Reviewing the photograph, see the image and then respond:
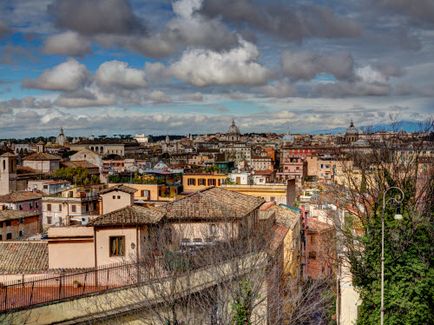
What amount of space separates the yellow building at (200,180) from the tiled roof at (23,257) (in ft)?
85.5

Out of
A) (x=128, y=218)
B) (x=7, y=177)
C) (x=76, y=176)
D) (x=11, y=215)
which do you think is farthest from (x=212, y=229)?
(x=7, y=177)

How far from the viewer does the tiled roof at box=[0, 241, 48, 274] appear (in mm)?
21500

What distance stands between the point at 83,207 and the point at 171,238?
30035 millimetres

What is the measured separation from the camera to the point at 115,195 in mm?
32719

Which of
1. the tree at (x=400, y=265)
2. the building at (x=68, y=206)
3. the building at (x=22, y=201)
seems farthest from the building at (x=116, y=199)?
the building at (x=22, y=201)

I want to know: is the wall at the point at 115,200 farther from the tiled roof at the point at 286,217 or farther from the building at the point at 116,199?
the tiled roof at the point at 286,217

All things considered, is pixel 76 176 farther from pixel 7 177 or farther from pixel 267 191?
pixel 267 191

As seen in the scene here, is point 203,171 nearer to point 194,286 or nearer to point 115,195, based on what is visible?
point 115,195

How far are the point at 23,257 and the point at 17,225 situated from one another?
20320 mm

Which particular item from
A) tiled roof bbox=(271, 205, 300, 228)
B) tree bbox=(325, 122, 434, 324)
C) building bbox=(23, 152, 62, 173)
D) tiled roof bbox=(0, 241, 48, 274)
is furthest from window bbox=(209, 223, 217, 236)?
building bbox=(23, 152, 62, 173)

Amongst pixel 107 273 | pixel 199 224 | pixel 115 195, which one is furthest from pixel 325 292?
pixel 115 195

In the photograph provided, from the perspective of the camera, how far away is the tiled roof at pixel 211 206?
21125 millimetres

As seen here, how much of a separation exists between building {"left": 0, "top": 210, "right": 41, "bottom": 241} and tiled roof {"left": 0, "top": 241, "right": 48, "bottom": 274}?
1687 centimetres

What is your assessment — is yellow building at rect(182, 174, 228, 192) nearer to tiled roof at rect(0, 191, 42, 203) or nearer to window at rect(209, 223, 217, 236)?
tiled roof at rect(0, 191, 42, 203)
